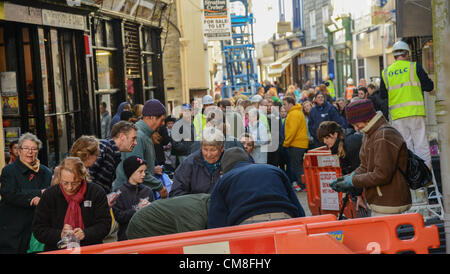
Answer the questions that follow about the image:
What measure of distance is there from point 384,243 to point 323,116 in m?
10.1

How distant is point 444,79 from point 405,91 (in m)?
3.92

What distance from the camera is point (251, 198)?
4613 millimetres

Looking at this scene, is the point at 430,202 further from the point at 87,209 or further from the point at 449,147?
the point at 87,209

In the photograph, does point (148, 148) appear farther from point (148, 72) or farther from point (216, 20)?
point (216, 20)

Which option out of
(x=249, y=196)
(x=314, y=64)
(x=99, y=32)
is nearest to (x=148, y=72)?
(x=99, y=32)

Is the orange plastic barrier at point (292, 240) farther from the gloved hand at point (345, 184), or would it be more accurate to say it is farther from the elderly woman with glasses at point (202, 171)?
the elderly woman with glasses at point (202, 171)

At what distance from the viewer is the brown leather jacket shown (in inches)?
223

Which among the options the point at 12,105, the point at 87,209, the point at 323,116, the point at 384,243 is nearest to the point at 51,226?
the point at 87,209

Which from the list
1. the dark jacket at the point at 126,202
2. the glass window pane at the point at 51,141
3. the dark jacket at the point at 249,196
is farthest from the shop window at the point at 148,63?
the dark jacket at the point at 249,196

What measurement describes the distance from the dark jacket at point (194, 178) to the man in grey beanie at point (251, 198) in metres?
1.47

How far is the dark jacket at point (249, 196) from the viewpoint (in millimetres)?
4629

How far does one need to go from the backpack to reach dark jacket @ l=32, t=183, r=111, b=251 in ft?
8.25

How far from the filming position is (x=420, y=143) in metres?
8.28

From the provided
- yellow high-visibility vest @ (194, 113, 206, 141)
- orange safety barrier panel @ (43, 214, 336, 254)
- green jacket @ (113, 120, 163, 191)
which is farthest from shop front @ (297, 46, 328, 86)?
orange safety barrier panel @ (43, 214, 336, 254)
